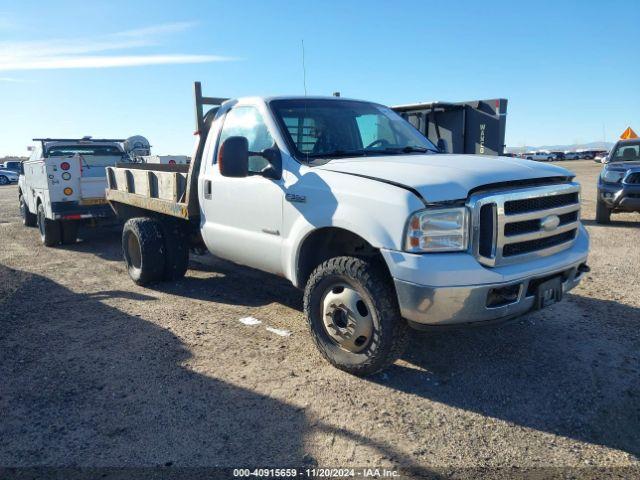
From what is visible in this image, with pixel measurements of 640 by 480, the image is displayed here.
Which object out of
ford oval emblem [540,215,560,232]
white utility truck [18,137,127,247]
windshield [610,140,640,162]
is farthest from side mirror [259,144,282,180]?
windshield [610,140,640,162]

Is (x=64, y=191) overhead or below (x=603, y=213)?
overhead

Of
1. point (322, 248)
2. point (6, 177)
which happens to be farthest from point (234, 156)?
point (6, 177)

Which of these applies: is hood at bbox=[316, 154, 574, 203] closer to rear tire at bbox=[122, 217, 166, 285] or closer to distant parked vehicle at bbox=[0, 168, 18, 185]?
rear tire at bbox=[122, 217, 166, 285]

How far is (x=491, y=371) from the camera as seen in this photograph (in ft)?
12.6

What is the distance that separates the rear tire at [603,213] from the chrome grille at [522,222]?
7.86 metres

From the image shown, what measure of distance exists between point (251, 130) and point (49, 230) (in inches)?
253

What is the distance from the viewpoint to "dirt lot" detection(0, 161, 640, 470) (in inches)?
114

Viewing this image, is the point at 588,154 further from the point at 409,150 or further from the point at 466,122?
the point at 409,150

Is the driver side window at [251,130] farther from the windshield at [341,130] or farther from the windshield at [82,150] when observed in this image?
the windshield at [82,150]

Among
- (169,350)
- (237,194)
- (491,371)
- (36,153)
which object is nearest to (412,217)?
(491,371)

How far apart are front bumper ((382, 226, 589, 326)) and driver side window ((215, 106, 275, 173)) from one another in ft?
5.60

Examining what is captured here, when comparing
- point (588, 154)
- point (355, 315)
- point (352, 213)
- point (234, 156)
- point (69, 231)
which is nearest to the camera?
point (352, 213)

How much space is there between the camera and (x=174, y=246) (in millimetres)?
6242

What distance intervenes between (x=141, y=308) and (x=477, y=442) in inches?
150
